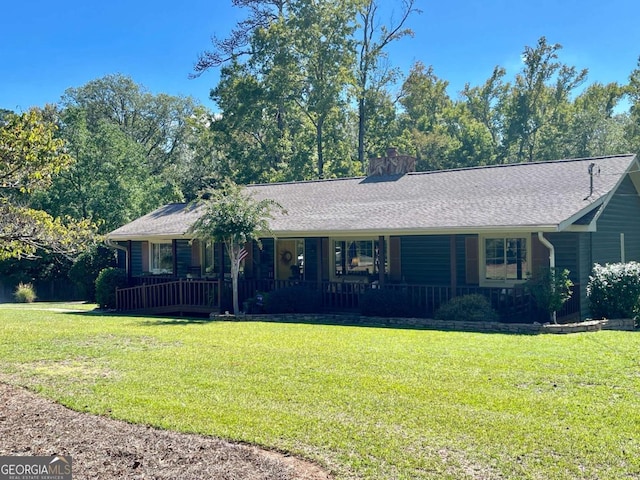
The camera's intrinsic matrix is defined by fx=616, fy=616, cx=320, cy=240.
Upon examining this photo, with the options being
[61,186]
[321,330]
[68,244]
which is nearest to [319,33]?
[61,186]

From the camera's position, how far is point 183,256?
22.2 metres

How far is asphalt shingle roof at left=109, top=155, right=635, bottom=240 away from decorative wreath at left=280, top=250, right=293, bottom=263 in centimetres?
141

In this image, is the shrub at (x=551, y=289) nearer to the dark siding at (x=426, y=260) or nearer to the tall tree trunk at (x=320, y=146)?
the dark siding at (x=426, y=260)

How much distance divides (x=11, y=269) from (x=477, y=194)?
2239cm

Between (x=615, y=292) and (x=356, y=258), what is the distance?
7185mm

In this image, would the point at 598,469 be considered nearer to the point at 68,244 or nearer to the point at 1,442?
the point at 1,442

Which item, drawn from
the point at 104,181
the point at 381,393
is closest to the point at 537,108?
the point at 104,181

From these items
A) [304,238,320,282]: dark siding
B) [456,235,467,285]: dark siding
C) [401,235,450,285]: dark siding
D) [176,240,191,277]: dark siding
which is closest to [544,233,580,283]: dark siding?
[456,235,467,285]: dark siding

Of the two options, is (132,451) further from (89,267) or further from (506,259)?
(89,267)

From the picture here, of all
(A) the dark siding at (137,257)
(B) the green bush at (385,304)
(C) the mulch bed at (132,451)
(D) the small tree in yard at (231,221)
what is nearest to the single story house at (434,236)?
(B) the green bush at (385,304)

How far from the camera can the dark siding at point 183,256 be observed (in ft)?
72.0

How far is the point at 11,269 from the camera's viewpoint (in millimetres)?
28969

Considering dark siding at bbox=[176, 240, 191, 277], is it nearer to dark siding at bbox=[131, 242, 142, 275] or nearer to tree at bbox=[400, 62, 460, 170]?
dark siding at bbox=[131, 242, 142, 275]

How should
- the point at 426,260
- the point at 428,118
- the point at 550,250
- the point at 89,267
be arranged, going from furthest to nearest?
the point at 428,118, the point at 89,267, the point at 426,260, the point at 550,250
